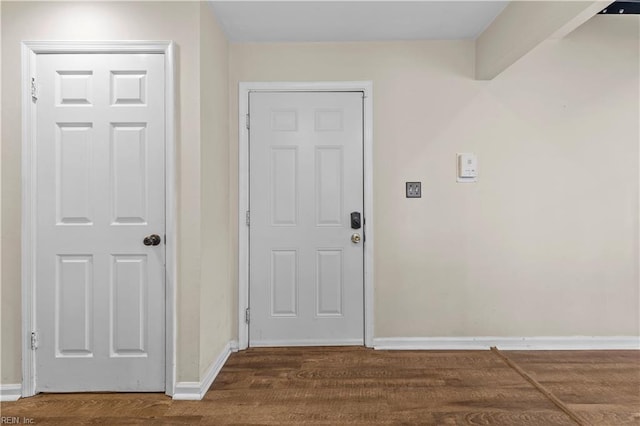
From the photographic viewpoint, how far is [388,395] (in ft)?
8.14

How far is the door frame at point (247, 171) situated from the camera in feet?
10.9

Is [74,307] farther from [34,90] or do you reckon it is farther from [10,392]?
[34,90]

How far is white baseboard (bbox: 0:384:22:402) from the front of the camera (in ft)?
8.01

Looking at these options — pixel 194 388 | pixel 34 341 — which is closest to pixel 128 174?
pixel 34 341

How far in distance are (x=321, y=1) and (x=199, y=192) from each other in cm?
146

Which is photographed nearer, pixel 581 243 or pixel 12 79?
pixel 12 79

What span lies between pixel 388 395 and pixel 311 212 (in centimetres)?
148

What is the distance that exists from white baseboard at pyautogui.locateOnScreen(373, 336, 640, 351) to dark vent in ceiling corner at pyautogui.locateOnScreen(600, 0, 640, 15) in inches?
95.9

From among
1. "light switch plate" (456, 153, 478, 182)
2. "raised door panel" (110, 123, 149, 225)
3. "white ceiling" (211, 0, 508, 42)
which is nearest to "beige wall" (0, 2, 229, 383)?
"raised door panel" (110, 123, 149, 225)

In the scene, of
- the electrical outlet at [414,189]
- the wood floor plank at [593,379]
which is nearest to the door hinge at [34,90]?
the electrical outlet at [414,189]

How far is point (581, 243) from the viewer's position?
3299 mm

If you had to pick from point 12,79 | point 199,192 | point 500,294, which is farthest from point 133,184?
point 500,294

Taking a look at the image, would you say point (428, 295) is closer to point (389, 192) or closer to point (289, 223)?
point (389, 192)

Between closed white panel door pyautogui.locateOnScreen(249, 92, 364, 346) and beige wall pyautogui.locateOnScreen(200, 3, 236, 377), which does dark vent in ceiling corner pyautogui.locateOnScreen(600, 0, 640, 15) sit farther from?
beige wall pyautogui.locateOnScreen(200, 3, 236, 377)
